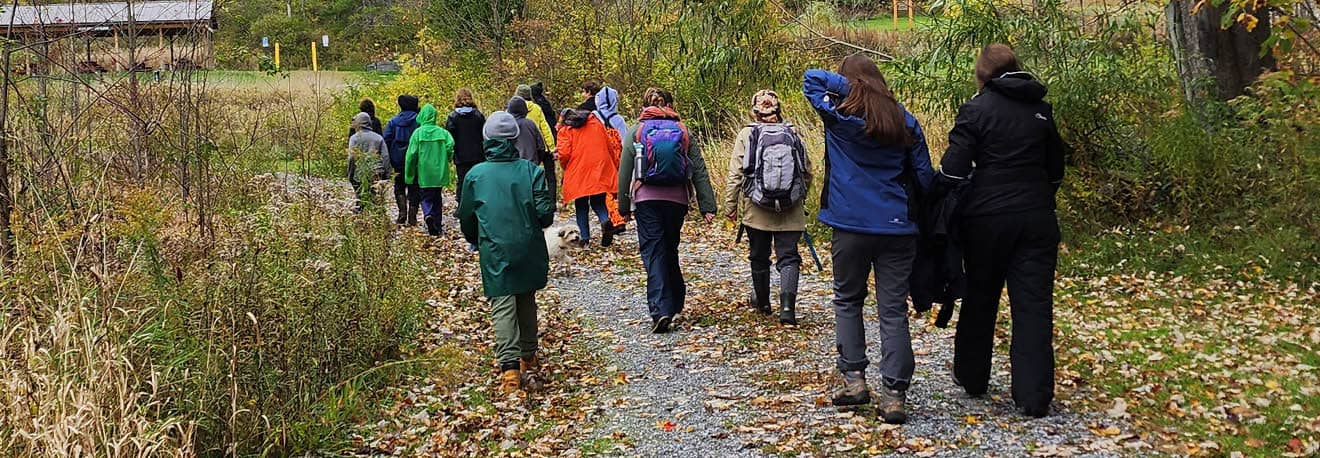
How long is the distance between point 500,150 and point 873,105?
258 centimetres

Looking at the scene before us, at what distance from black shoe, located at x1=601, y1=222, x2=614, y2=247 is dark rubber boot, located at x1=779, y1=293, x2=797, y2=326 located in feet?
14.7

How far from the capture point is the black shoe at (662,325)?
29.9 feet

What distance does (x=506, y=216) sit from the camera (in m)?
7.41

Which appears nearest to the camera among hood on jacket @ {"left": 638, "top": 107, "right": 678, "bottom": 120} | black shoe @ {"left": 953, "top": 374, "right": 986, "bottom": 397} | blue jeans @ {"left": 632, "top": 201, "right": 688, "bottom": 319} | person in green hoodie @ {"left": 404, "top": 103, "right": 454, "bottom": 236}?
black shoe @ {"left": 953, "top": 374, "right": 986, "bottom": 397}

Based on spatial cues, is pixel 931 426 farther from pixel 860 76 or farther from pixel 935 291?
pixel 860 76

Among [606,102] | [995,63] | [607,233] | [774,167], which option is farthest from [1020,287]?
[607,233]

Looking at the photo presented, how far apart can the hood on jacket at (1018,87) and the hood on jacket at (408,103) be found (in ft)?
30.9

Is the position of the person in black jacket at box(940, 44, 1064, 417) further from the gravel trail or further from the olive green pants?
the olive green pants

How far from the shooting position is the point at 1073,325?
9.18 meters

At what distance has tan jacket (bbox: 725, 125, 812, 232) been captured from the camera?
838 centimetres

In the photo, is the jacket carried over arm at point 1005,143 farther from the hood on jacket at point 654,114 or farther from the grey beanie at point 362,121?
the grey beanie at point 362,121

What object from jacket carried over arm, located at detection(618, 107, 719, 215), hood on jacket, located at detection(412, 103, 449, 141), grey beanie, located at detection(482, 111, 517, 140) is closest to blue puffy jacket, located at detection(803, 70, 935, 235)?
grey beanie, located at detection(482, 111, 517, 140)

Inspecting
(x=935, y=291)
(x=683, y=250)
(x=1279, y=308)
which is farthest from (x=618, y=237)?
(x=935, y=291)

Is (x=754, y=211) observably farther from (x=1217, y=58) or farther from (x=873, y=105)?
(x=1217, y=58)
